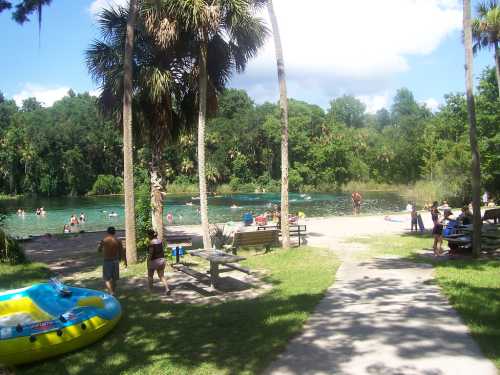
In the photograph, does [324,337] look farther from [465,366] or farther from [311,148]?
[311,148]

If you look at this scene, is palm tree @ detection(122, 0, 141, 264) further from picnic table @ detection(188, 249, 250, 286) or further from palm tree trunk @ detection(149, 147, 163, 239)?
picnic table @ detection(188, 249, 250, 286)

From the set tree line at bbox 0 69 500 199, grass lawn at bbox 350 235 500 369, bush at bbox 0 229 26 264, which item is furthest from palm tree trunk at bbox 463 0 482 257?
tree line at bbox 0 69 500 199

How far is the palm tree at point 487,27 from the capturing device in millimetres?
22191

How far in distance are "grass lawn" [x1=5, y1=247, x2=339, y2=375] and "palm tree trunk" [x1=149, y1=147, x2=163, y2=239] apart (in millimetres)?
5097

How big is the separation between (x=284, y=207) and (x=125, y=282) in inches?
212

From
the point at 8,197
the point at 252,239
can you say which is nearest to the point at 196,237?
the point at 252,239

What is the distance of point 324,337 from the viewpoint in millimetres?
6133

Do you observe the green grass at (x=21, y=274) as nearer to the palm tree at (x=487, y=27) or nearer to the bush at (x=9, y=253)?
the bush at (x=9, y=253)

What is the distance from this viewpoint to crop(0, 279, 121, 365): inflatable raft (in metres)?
5.71

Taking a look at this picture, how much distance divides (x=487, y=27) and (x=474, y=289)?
18.7m

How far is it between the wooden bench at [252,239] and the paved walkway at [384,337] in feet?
14.8

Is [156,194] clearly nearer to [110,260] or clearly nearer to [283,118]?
[283,118]

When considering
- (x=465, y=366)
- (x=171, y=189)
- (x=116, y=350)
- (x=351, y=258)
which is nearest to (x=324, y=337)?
(x=465, y=366)

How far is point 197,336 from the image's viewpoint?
6.57m
